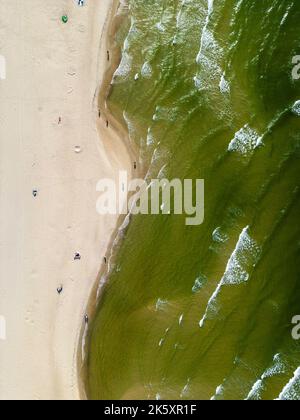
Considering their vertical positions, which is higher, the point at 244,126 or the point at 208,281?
the point at 244,126

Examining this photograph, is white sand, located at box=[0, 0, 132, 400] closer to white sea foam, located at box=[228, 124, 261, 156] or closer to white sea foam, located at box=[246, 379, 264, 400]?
white sea foam, located at box=[228, 124, 261, 156]

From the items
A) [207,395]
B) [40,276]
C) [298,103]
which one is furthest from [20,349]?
[298,103]

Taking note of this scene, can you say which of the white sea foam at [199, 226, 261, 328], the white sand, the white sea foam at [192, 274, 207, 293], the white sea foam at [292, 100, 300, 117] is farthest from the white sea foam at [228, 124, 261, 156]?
the white sea foam at [192, 274, 207, 293]

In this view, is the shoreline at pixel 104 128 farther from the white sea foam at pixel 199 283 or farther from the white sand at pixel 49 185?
the white sea foam at pixel 199 283

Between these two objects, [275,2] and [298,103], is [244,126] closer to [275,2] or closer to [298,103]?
A: [298,103]

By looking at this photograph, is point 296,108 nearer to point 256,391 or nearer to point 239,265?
point 239,265

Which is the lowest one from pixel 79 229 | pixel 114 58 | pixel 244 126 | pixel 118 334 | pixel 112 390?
pixel 112 390

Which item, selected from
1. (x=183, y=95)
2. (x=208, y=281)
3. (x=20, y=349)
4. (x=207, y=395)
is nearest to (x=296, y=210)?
(x=208, y=281)

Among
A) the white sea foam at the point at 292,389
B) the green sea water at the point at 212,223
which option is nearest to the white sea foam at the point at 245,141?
the green sea water at the point at 212,223
